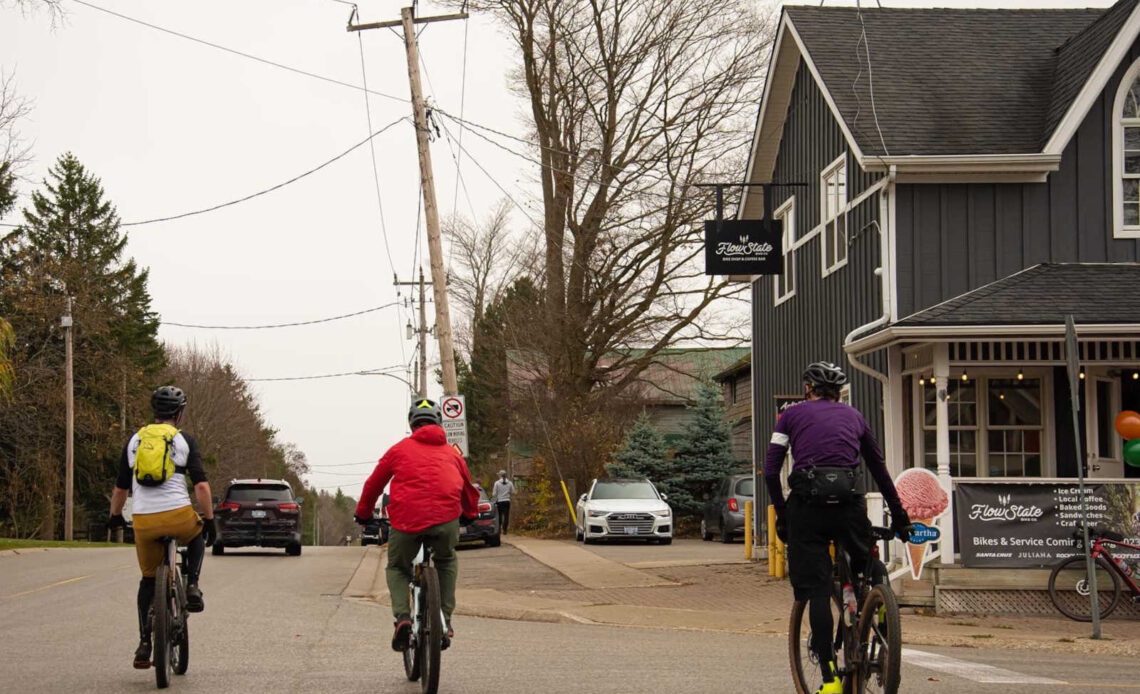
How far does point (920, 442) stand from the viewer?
757 inches

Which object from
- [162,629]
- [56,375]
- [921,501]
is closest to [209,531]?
[162,629]

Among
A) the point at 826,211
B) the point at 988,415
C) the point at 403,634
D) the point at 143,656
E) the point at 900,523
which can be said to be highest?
the point at 826,211

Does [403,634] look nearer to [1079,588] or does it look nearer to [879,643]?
[879,643]

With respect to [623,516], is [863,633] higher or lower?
higher

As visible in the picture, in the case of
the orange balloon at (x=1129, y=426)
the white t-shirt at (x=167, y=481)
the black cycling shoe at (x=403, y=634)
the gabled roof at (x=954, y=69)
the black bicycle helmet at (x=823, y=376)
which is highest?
the gabled roof at (x=954, y=69)

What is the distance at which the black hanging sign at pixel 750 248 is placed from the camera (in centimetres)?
2266

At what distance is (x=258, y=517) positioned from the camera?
98.2ft

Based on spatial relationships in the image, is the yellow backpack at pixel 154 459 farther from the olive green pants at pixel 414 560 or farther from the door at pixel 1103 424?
the door at pixel 1103 424

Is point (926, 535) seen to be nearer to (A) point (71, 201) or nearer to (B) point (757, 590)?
(B) point (757, 590)

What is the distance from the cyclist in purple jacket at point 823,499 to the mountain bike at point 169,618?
393 cm

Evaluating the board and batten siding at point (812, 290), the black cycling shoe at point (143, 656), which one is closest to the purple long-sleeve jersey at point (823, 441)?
the black cycling shoe at point (143, 656)

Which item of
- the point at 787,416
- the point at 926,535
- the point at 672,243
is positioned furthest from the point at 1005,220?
the point at 672,243

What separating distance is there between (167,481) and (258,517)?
20870 millimetres

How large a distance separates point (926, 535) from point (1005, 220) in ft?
15.6
